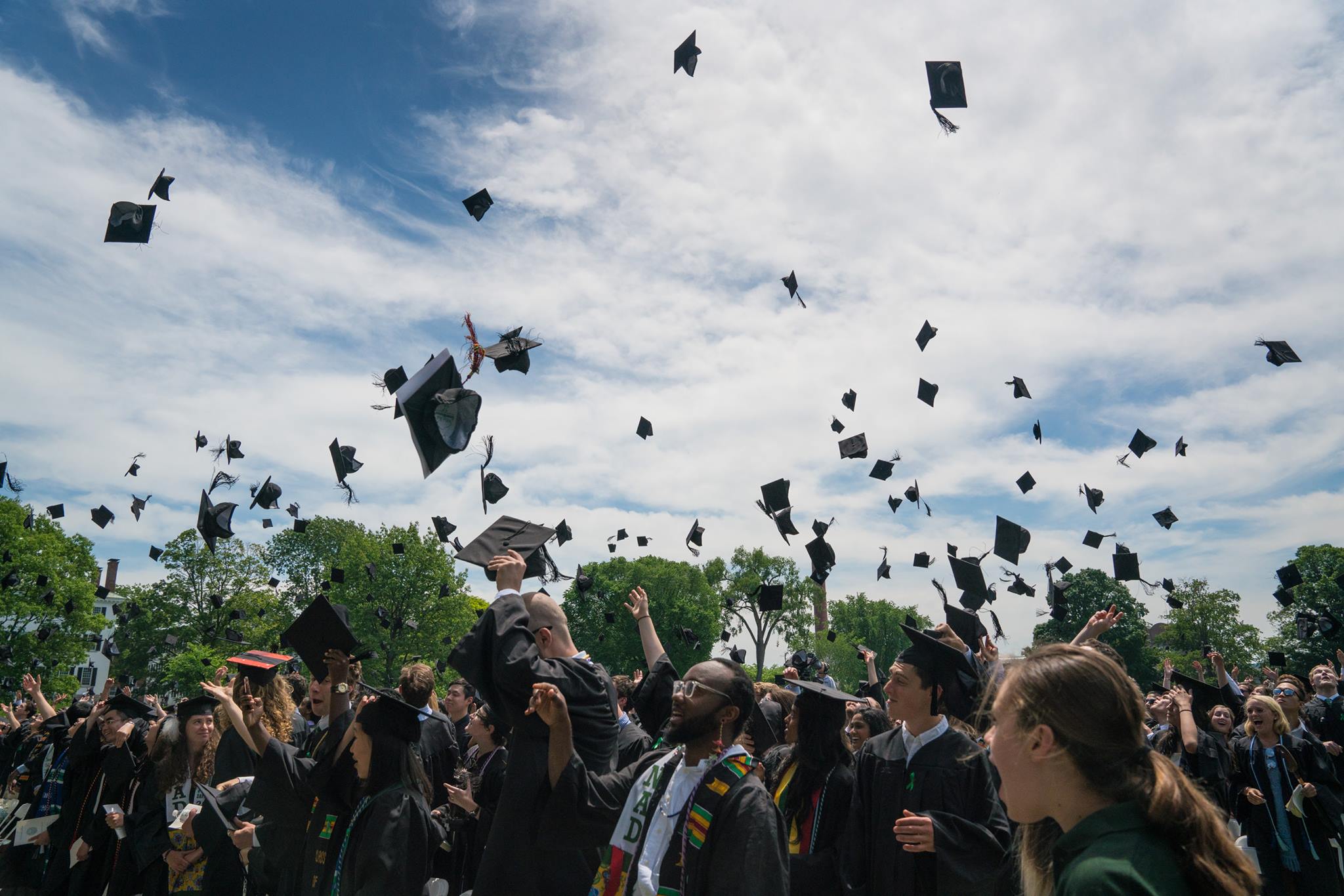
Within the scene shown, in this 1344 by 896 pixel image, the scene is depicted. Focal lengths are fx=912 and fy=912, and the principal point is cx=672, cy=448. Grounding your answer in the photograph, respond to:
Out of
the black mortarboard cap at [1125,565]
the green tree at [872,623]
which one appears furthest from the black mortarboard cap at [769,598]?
the green tree at [872,623]

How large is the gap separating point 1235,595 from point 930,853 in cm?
5617

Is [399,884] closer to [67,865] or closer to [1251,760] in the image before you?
[67,865]

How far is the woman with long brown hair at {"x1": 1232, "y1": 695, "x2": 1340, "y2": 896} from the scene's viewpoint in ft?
28.3

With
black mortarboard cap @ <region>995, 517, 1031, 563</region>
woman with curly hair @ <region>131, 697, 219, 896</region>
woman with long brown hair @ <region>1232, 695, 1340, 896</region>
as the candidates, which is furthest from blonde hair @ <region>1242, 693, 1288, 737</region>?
woman with curly hair @ <region>131, 697, 219, 896</region>

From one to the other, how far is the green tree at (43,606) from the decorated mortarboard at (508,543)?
3419cm

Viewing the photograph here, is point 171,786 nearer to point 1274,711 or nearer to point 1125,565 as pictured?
point 1274,711

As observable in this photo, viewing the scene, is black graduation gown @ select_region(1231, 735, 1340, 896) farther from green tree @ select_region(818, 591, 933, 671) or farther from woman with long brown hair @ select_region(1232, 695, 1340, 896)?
green tree @ select_region(818, 591, 933, 671)

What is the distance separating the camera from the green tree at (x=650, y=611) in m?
51.5

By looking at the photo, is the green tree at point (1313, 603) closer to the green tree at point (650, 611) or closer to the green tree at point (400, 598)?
the green tree at point (650, 611)

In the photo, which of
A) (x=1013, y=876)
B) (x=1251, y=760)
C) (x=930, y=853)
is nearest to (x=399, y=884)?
(x=930, y=853)

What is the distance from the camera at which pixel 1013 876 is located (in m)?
4.30

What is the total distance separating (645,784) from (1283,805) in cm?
816

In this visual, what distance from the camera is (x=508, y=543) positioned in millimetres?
4727

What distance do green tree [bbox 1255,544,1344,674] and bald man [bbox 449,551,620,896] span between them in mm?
43396
